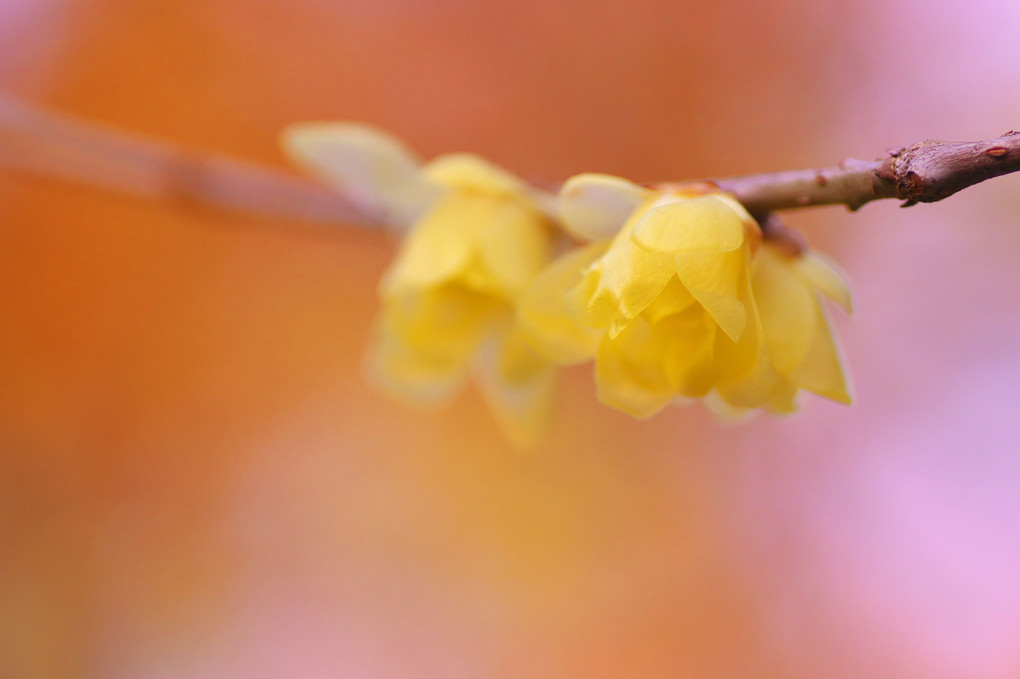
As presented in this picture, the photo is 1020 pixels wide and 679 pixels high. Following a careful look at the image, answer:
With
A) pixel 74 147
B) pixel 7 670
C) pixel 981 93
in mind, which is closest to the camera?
pixel 74 147

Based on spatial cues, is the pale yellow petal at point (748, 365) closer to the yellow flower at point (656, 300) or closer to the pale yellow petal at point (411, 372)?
the yellow flower at point (656, 300)

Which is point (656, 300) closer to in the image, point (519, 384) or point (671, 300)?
point (671, 300)

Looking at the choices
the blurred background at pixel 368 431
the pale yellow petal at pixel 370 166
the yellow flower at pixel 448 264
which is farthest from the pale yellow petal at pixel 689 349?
the blurred background at pixel 368 431

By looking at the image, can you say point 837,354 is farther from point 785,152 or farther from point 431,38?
point 431,38

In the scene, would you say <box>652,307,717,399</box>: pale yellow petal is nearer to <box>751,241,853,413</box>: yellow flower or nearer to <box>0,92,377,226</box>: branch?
<box>751,241,853,413</box>: yellow flower

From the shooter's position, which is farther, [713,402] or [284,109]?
[284,109]

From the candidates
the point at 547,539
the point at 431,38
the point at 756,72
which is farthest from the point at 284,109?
the point at 547,539

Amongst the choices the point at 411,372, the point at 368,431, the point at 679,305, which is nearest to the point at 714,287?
the point at 679,305
